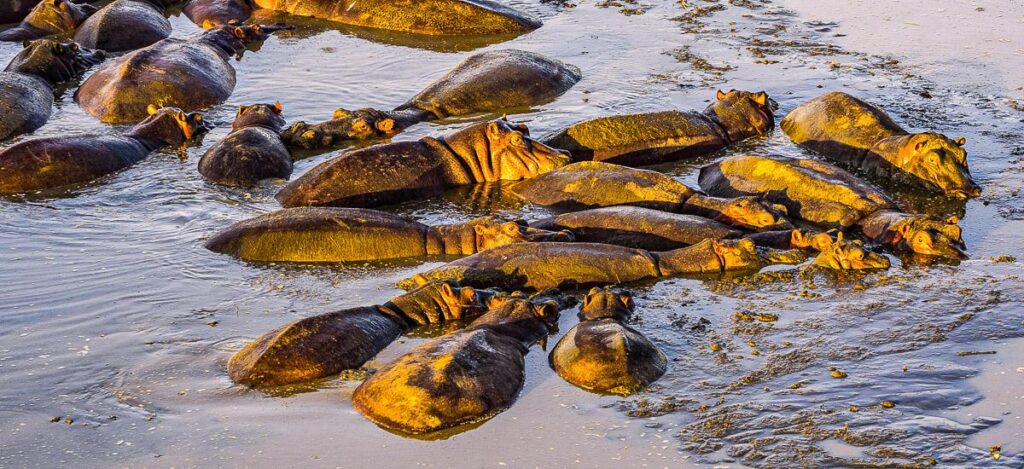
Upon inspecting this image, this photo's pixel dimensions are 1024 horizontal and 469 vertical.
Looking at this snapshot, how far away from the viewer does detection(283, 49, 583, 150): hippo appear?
12430mm

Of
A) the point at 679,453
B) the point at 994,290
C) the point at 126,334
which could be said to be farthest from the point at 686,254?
the point at 126,334

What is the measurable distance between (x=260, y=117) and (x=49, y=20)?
259 inches

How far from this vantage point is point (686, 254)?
9047 mm

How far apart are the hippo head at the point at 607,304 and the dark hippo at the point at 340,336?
721 millimetres

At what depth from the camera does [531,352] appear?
777 centimetres

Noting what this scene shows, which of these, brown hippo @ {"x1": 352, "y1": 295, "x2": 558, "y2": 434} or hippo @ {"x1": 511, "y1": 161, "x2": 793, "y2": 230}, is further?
hippo @ {"x1": 511, "y1": 161, "x2": 793, "y2": 230}

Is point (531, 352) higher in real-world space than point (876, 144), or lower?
lower

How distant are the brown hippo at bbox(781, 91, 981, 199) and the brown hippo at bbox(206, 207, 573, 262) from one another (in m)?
3.44

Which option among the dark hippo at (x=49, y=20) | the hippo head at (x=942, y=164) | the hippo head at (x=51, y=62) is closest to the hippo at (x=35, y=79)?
the hippo head at (x=51, y=62)

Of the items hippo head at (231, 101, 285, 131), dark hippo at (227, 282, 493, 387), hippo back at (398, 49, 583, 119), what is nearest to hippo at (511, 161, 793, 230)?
dark hippo at (227, 282, 493, 387)

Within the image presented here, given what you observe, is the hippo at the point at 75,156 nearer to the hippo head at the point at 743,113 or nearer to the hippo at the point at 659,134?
the hippo at the point at 659,134

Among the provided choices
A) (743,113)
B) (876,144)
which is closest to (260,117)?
(743,113)

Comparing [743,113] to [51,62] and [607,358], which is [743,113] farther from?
[51,62]

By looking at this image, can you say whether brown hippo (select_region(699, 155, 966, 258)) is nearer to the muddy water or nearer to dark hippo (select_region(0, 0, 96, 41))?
the muddy water
